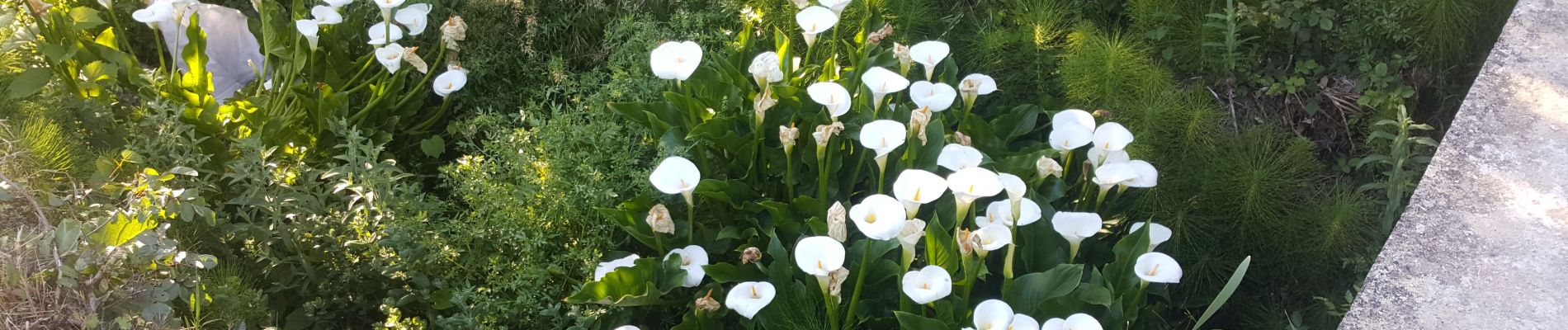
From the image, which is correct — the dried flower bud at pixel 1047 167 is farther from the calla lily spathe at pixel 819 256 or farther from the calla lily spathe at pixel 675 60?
the calla lily spathe at pixel 675 60

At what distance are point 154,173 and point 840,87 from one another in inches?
47.2

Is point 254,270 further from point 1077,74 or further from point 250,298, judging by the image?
point 1077,74

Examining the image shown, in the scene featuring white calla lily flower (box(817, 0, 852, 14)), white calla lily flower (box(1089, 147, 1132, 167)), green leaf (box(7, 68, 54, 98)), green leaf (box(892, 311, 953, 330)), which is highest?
white calla lily flower (box(817, 0, 852, 14))

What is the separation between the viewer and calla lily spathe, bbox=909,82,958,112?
6.41 feet

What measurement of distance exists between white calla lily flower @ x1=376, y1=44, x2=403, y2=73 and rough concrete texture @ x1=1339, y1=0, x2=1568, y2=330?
1.85 m

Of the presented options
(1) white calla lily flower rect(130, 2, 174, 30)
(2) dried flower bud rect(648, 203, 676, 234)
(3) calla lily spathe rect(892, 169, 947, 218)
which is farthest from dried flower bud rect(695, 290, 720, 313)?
(1) white calla lily flower rect(130, 2, 174, 30)

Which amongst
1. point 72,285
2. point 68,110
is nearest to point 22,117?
point 68,110

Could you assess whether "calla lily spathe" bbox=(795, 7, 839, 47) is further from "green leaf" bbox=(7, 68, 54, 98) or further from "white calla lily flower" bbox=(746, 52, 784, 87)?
"green leaf" bbox=(7, 68, 54, 98)

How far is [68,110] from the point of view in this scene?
2094mm

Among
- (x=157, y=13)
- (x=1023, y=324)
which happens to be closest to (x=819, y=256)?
(x=1023, y=324)

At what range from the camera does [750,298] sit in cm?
165

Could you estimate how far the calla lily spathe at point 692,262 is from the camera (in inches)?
71.2

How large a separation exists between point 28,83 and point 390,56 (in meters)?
0.66

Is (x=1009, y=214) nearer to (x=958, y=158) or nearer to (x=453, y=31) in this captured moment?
(x=958, y=158)
